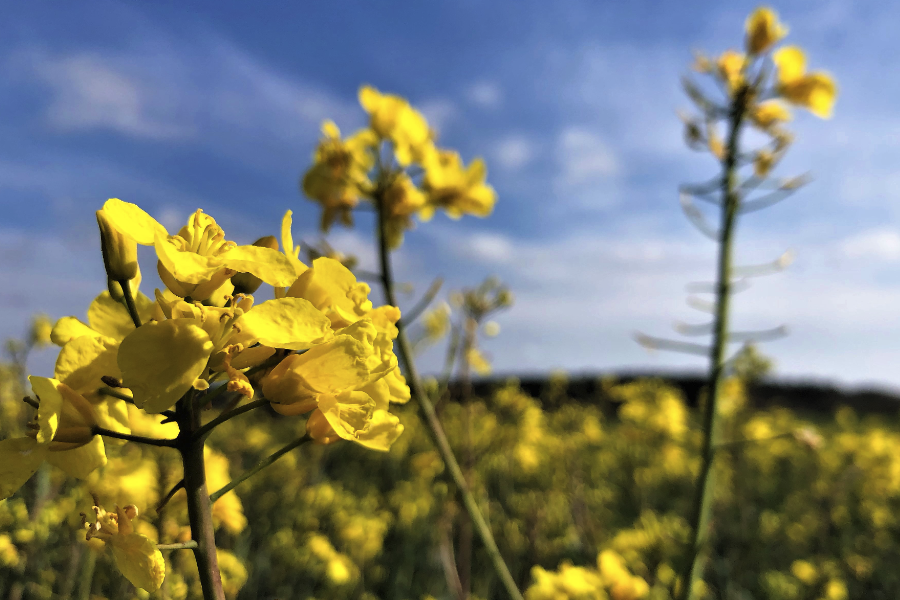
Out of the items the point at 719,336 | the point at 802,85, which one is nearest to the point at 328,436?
the point at 719,336

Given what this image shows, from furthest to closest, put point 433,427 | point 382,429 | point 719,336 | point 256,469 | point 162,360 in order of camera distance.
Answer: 1. point 719,336
2. point 433,427
3. point 382,429
4. point 256,469
5. point 162,360

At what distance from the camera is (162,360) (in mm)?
697

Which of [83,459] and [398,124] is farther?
[398,124]

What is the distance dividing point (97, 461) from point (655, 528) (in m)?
3.42

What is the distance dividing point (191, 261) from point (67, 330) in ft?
0.99

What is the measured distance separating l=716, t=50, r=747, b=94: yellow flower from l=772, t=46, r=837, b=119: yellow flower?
135 mm

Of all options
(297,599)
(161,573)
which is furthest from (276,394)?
(297,599)

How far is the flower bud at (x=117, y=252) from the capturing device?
80cm

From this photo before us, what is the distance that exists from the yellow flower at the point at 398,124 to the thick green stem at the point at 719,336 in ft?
4.11

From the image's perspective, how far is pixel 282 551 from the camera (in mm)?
3416

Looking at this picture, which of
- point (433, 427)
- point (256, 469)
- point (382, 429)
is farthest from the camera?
point (433, 427)

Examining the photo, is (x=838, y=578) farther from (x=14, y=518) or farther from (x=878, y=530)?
(x=14, y=518)

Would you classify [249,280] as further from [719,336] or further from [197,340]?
[719,336]

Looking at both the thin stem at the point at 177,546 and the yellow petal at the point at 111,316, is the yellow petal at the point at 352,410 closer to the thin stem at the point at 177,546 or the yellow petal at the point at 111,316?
the thin stem at the point at 177,546
